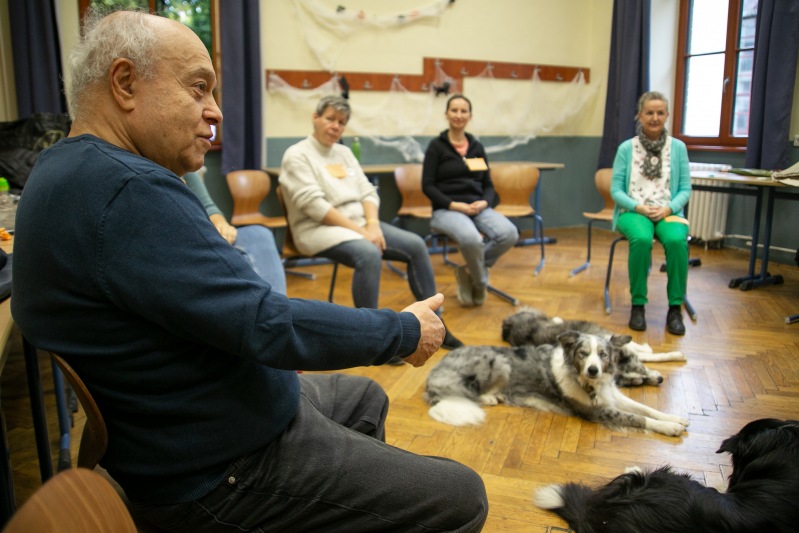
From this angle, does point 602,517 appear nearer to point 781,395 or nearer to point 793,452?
point 793,452

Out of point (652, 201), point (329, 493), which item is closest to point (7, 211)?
point (329, 493)

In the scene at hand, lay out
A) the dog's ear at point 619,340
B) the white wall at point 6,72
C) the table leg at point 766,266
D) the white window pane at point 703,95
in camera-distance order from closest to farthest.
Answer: the dog's ear at point 619,340 < the table leg at point 766,266 < the white wall at point 6,72 < the white window pane at point 703,95

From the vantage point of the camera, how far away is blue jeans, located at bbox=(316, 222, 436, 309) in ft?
11.4

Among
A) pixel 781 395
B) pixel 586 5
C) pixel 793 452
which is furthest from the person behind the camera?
pixel 586 5

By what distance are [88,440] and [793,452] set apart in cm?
150

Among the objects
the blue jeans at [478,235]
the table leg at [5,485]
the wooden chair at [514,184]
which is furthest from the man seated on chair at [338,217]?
the table leg at [5,485]

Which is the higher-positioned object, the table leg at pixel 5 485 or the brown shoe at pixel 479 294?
the table leg at pixel 5 485

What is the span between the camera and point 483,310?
423 centimetres

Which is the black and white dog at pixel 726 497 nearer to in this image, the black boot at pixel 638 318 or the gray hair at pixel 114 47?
the gray hair at pixel 114 47

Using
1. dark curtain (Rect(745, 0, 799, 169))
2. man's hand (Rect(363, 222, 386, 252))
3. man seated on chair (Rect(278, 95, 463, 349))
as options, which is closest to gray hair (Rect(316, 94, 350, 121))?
man seated on chair (Rect(278, 95, 463, 349))

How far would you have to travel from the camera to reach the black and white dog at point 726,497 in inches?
54.1

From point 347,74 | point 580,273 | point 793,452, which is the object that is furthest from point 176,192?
point 347,74

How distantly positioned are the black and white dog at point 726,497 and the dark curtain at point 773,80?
452cm

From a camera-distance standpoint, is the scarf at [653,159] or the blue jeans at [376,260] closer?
the blue jeans at [376,260]
